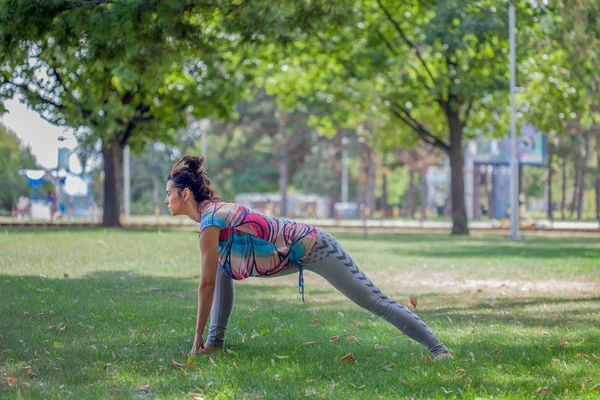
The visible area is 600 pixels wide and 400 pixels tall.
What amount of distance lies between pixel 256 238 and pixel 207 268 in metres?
0.40

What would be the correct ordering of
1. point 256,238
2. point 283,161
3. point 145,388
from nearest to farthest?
point 145,388 → point 256,238 → point 283,161

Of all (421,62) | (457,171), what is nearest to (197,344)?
(421,62)

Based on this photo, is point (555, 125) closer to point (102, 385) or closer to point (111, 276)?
point (111, 276)

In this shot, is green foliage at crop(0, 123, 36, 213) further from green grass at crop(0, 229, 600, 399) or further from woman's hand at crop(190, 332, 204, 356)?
woman's hand at crop(190, 332, 204, 356)

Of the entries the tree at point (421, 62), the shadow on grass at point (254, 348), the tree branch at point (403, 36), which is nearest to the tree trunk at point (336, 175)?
the tree at point (421, 62)

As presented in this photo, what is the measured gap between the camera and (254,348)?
6.71 meters

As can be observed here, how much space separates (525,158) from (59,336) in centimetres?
4778

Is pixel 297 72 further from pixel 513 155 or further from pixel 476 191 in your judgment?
pixel 476 191

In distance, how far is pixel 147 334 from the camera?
734 centimetres

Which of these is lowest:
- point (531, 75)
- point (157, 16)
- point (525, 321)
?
point (525, 321)

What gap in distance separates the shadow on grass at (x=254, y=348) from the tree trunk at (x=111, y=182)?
20.9 m

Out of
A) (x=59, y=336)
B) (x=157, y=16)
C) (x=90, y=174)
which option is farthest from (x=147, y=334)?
(x=90, y=174)

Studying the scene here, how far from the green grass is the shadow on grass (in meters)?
0.02

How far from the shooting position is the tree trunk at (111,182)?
31.2 m
